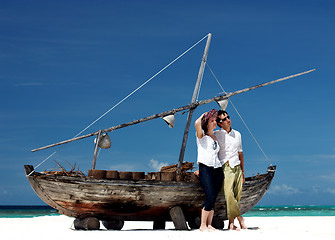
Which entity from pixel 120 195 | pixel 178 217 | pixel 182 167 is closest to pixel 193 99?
pixel 182 167

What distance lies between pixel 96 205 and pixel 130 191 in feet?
2.62

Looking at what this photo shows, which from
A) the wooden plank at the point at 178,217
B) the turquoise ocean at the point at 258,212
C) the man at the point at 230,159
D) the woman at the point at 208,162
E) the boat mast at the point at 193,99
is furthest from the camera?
the turquoise ocean at the point at 258,212

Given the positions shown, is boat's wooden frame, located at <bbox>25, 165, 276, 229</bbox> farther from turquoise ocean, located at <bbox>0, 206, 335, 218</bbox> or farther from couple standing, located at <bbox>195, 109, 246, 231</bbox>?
turquoise ocean, located at <bbox>0, 206, 335, 218</bbox>

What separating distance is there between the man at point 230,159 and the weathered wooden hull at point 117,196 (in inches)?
22.4

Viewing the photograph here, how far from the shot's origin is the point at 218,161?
8836 mm

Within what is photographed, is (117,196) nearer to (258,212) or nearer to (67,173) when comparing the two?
(67,173)

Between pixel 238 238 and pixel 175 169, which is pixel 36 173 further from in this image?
pixel 238 238

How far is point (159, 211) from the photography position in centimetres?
944

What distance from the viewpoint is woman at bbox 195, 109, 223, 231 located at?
8688 mm

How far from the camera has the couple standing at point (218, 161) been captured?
28.6 feet

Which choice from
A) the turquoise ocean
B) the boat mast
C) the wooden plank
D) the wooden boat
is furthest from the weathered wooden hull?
the turquoise ocean

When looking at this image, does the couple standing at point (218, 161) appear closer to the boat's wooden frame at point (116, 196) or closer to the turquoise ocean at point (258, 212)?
the boat's wooden frame at point (116, 196)

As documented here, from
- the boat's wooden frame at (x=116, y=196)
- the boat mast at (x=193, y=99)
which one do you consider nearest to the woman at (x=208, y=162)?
the boat's wooden frame at (x=116, y=196)

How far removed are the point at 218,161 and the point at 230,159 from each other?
11.6 inches
